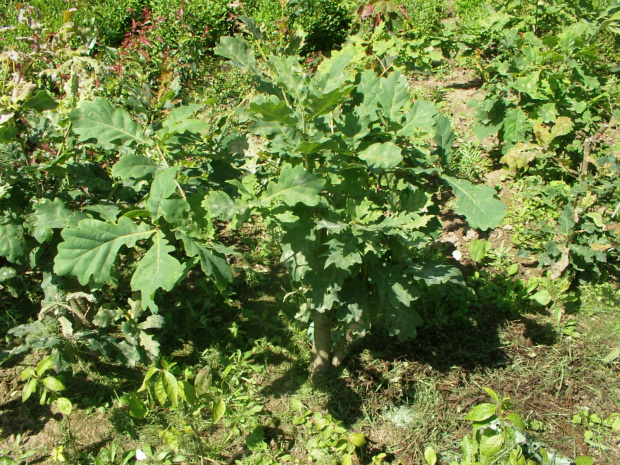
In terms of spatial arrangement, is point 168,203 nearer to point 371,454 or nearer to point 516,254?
point 371,454

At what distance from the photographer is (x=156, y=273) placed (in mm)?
1891

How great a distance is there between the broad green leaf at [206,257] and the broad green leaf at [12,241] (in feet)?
2.99

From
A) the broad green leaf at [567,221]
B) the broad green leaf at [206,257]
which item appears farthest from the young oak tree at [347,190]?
the broad green leaf at [567,221]

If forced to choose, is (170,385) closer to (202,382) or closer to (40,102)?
(202,382)

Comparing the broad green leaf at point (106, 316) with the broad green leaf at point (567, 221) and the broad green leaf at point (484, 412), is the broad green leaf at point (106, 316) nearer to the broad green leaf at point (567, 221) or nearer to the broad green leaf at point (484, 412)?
the broad green leaf at point (484, 412)

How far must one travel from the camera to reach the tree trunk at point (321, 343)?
2.66 metres

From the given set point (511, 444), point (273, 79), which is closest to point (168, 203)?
point (273, 79)

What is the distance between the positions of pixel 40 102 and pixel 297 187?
4.29 feet

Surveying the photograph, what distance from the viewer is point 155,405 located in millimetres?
2781

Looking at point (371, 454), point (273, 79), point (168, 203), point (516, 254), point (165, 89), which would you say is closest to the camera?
point (168, 203)

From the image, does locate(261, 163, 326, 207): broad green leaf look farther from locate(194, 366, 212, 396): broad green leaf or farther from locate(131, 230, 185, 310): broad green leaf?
locate(194, 366, 212, 396): broad green leaf

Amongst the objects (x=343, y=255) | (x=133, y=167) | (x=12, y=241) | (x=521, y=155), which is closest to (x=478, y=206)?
(x=343, y=255)

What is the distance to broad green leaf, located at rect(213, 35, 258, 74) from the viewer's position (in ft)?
6.82

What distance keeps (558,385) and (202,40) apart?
4.77 metres
